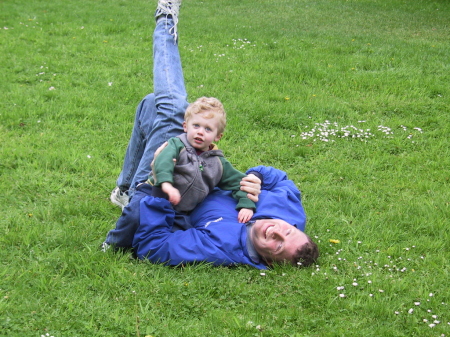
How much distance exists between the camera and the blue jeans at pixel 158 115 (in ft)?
15.3

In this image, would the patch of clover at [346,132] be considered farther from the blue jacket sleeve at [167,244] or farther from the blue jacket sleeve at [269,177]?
the blue jacket sleeve at [167,244]

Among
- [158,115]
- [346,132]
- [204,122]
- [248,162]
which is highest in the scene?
[204,122]

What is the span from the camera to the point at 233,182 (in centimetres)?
453

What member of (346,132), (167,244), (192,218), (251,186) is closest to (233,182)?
(251,186)

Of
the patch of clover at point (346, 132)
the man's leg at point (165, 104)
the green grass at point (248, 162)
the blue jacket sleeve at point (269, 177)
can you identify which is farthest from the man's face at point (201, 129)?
the patch of clover at point (346, 132)

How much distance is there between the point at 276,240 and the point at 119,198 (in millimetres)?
1704

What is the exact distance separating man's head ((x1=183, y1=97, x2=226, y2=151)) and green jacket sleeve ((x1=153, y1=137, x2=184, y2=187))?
0.54ft

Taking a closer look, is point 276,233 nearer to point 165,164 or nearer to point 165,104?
point 165,164

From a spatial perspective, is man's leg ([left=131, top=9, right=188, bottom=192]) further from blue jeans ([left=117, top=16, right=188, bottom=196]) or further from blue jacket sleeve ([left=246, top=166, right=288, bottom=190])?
blue jacket sleeve ([left=246, top=166, right=288, bottom=190])

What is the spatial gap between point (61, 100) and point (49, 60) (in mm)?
2008

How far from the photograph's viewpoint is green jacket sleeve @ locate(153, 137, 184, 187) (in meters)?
3.96

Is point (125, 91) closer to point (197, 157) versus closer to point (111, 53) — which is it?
point (111, 53)

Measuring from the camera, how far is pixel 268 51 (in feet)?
33.7

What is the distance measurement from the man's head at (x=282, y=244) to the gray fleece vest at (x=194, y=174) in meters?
0.54
